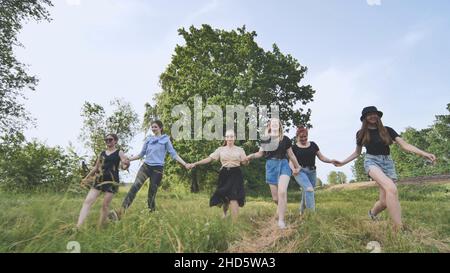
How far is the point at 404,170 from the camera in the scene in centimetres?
6150

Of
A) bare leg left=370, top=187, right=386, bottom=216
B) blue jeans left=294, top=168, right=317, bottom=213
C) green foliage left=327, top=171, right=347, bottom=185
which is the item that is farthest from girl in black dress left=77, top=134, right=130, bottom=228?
green foliage left=327, top=171, right=347, bottom=185

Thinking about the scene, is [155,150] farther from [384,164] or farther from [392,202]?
[392,202]

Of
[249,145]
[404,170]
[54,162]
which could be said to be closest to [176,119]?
[249,145]

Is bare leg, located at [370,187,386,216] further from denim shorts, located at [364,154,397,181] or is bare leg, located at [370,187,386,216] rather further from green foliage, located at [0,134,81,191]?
green foliage, located at [0,134,81,191]

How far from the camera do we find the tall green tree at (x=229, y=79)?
913 inches

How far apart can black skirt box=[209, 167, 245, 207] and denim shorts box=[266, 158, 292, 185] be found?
3.00 feet

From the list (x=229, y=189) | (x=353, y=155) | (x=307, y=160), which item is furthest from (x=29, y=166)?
(x=353, y=155)

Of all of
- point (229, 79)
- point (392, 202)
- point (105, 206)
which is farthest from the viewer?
point (229, 79)

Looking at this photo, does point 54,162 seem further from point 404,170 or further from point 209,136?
point 404,170

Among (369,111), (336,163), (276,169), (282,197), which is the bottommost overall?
(282,197)

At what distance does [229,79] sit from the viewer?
77.5ft

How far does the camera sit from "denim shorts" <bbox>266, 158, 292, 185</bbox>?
6410mm

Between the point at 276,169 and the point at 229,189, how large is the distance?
1281 millimetres
